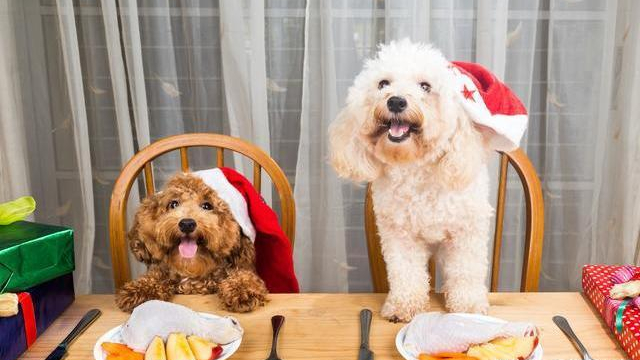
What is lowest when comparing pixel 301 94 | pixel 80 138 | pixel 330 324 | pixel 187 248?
pixel 330 324

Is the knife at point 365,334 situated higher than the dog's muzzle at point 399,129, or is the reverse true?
the dog's muzzle at point 399,129

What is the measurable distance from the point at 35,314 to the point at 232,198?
388 millimetres

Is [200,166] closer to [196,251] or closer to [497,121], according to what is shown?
[196,251]

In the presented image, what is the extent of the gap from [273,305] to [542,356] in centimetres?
46

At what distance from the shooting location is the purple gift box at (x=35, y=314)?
0.76 metres

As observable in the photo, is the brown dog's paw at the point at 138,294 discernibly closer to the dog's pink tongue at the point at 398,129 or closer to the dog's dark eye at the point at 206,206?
the dog's dark eye at the point at 206,206

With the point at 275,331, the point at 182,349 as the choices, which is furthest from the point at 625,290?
the point at 182,349

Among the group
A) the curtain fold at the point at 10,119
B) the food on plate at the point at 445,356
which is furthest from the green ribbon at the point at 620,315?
the curtain fold at the point at 10,119

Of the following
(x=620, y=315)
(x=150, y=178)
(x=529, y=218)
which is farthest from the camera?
(x=150, y=178)

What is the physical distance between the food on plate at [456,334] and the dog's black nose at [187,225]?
1.43 feet

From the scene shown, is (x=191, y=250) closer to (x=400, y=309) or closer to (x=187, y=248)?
(x=187, y=248)

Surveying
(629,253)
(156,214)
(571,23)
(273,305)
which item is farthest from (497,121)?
(629,253)

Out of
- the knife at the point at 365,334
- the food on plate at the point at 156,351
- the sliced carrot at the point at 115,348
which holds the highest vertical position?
the food on plate at the point at 156,351

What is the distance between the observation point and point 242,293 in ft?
3.07
